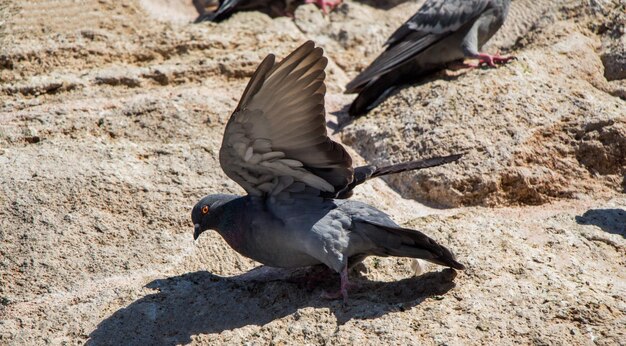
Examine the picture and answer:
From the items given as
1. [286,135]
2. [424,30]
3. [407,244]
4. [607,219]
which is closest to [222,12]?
[424,30]

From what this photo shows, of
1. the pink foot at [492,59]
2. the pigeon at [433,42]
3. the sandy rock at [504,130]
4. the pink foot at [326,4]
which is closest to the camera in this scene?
Answer: the sandy rock at [504,130]

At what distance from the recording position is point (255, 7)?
29.6 ft

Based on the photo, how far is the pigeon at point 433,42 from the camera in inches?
307

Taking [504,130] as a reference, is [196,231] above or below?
below

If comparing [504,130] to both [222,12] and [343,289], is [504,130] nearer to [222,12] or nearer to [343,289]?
[343,289]

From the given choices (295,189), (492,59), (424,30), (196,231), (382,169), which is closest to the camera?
(295,189)

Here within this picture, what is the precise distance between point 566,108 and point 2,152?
14.3ft

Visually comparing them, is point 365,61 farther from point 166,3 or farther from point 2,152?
point 2,152

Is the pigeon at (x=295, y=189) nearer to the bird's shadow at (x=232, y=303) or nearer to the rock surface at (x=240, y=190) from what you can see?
the bird's shadow at (x=232, y=303)

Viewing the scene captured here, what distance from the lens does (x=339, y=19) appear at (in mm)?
9008

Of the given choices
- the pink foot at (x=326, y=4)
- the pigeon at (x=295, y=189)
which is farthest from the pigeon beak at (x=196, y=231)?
the pink foot at (x=326, y=4)

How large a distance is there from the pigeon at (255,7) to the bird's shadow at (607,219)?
169 inches

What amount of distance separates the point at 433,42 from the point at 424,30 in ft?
0.63

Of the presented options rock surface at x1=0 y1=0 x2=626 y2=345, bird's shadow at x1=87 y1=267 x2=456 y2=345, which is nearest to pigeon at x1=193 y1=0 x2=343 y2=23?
rock surface at x1=0 y1=0 x2=626 y2=345
